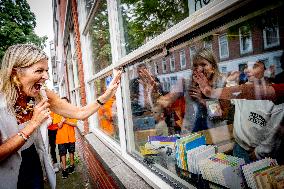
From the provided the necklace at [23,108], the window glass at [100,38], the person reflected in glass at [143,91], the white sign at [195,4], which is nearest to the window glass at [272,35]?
the white sign at [195,4]

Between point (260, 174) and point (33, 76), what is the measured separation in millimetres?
1693

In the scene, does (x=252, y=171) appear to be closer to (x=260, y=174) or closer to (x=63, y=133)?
(x=260, y=174)

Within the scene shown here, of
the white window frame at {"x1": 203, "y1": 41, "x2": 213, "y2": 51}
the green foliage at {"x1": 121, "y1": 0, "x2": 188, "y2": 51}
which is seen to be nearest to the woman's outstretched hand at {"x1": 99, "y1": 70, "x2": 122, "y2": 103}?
the green foliage at {"x1": 121, "y1": 0, "x2": 188, "y2": 51}

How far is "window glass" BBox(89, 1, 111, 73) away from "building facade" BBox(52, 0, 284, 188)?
2 cm

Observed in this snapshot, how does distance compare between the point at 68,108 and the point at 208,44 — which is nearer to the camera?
the point at 208,44

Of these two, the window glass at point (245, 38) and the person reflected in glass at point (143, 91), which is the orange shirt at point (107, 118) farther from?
the window glass at point (245, 38)

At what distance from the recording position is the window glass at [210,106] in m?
1.56

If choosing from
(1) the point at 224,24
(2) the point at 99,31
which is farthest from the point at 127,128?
(2) the point at 99,31

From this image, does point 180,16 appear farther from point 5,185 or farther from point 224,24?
point 5,185

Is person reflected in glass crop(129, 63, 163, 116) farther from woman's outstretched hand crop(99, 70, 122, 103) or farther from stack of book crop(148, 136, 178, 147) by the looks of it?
stack of book crop(148, 136, 178, 147)

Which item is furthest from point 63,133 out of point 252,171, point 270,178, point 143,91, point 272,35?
point 272,35

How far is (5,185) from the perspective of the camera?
5.77 feet

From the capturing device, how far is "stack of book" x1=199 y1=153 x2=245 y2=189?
5.02 feet

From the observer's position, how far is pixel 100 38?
3.65m
